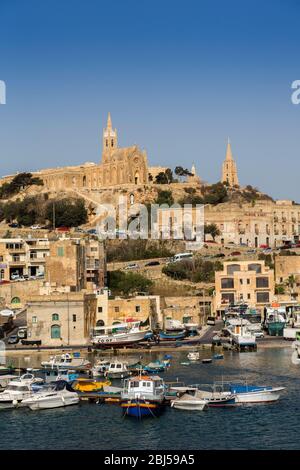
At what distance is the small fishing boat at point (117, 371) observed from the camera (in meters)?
34.2

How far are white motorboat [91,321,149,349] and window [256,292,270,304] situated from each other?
427 inches

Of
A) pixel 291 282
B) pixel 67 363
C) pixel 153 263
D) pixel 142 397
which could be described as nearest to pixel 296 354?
pixel 67 363

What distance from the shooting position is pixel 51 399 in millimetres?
30062

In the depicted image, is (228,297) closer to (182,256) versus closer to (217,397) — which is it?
(182,256)

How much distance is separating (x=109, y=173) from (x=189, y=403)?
6103 cm

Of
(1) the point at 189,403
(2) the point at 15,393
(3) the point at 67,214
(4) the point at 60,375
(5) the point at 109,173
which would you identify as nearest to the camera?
(1) the point at 189,403

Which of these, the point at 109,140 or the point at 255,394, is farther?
the point at 109,140

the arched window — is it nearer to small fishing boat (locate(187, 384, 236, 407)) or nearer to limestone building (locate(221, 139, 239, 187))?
small fishing boat (locate(187, 384, 236, 407))

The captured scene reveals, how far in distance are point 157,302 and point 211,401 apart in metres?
19.2

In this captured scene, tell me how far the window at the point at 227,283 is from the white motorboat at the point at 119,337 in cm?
1026

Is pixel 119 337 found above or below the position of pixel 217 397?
above

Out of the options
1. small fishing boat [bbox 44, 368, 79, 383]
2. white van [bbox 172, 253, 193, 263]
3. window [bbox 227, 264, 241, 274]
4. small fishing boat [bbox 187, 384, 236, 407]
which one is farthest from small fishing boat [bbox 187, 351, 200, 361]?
white van [bbox 172, 253, 193, 263]

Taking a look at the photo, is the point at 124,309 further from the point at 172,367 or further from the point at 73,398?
the point at 73,398

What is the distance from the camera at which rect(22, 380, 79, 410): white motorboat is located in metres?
30.0
